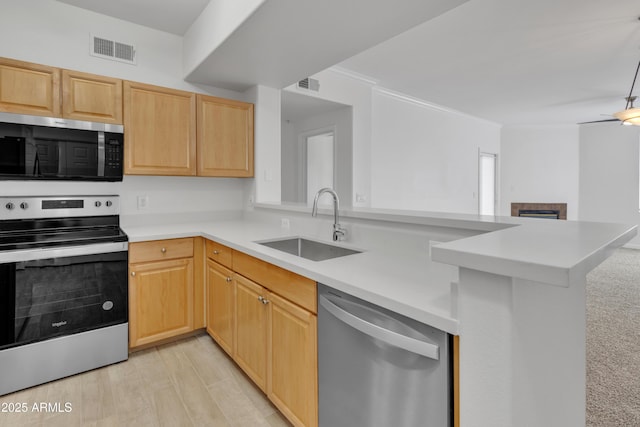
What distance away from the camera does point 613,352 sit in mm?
2447

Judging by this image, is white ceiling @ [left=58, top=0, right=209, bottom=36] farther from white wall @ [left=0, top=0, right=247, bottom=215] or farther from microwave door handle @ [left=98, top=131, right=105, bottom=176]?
microwave door handle @ [left=98, top=131, right=105, bottom=176]

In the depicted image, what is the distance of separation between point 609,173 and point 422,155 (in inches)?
181

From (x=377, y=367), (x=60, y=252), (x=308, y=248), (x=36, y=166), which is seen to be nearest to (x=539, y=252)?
(x=377, y=367)

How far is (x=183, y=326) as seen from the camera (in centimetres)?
249

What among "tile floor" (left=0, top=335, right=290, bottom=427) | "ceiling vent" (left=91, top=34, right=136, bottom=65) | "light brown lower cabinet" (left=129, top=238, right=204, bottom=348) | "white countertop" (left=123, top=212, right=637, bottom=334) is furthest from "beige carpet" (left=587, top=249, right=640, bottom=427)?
"ceiling vent" (left=91, top=34, right=136, bottom=65)

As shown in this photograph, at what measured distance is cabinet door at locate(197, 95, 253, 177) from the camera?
287cm

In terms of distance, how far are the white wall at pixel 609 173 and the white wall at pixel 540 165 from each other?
0.18 metres

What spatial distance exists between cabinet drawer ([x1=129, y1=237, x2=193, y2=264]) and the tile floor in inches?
27.9

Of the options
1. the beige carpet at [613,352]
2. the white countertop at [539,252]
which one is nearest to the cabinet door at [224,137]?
the white countertop at [539,252]

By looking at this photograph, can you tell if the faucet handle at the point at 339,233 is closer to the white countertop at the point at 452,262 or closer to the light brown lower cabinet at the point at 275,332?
the white countertop at the point at 452,262

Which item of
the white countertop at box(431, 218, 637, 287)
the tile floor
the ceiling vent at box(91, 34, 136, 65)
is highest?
the ceiling vent at box(91, 34, 136, 65)

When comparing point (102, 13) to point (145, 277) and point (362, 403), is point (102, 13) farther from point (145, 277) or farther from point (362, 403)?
point (362, 403)

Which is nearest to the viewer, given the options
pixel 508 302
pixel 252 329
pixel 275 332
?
pixel 508 302

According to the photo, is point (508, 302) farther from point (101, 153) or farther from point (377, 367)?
point (101, 153)
